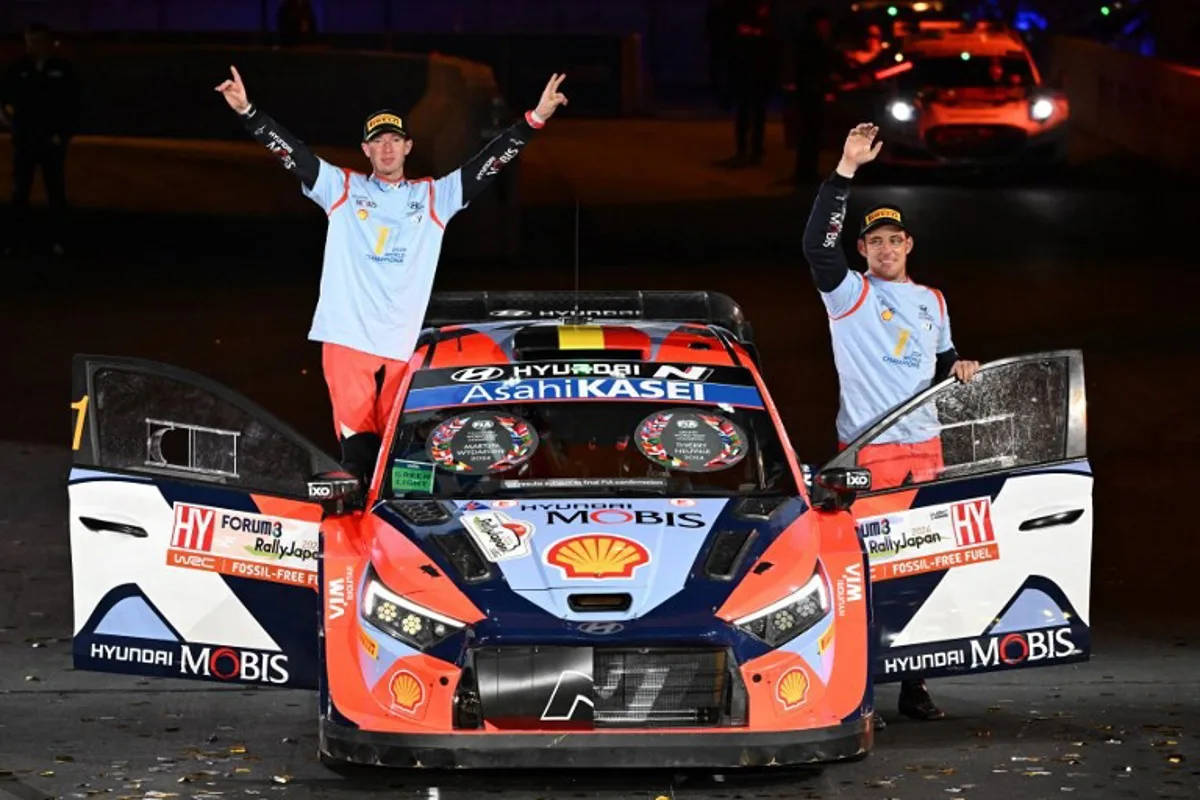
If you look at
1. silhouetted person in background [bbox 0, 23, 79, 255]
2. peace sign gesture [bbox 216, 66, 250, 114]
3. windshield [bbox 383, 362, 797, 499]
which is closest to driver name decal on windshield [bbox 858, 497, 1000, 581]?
windshield [bbox 383, 362, 797, 499]

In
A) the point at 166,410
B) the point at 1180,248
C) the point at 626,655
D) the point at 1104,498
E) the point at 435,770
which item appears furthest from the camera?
the point at 1180,248

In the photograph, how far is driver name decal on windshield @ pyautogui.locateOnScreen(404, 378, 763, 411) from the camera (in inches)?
382

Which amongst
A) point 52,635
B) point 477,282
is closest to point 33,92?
point 477,282

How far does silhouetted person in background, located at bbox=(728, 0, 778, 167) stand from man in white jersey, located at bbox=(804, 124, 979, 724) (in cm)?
2079

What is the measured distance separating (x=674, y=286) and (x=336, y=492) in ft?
42.2

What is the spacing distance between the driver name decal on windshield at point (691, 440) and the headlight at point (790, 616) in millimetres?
835

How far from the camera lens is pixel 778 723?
8.44 meters

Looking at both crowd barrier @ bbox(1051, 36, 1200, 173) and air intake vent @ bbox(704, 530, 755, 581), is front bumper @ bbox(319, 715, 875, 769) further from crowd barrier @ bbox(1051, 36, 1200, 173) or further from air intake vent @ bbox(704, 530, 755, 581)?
crowd barrier @ bbox(1051, 36, 1200, 173)

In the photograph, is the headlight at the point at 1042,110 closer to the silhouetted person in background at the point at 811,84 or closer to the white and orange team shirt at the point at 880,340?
the silhouetted person in background at the point at 811,84

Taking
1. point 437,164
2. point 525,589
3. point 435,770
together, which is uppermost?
point 437,164

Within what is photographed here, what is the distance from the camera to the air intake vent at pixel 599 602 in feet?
27.9

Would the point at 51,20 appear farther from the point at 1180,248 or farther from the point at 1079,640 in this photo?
the point at 1079,640

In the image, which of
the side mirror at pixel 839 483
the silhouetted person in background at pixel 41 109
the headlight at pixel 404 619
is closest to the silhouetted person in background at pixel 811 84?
the silhouetted person in background at pixel 41 109

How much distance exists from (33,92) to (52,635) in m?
12.1
